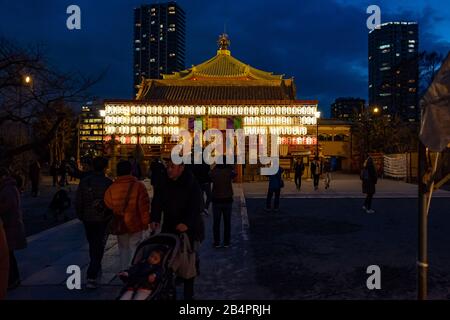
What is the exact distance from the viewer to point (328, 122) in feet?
181

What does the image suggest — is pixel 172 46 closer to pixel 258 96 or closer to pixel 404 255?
pixel 258 96

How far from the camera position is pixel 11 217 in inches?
224

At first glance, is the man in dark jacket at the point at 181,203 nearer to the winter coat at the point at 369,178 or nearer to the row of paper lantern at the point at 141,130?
the winter coat at the point at 369,178

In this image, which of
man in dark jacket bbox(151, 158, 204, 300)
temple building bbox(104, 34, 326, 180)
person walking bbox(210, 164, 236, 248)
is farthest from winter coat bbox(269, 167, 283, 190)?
temple building bbox(104, 34, 326, 180)

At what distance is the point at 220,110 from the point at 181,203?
30240mm

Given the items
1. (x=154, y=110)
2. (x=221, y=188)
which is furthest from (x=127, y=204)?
(x=154, y=110)

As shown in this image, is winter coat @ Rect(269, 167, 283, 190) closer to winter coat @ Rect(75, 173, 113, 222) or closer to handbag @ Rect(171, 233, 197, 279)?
winter coat @ Rect(75, 173, 113, 222)

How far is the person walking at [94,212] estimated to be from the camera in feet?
18.9

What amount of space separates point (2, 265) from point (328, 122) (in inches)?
2154

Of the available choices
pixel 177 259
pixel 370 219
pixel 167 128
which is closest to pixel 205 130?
pixel 167 128

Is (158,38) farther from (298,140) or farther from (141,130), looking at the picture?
(298,140)

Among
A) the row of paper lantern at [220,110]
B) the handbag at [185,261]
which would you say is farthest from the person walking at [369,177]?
the row of paper lantern at [220,110]

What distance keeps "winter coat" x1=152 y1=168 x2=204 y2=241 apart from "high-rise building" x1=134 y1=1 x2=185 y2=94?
15917 centimetres

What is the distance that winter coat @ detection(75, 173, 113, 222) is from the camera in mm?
5781
